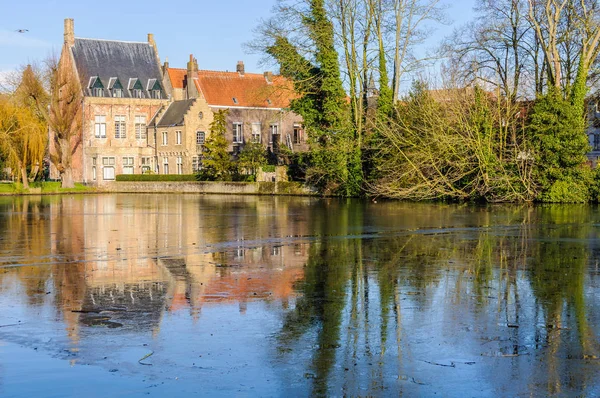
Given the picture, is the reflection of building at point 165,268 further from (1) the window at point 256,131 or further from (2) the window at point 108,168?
(2) the window at point 108,168

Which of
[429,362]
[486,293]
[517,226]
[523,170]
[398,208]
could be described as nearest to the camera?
[429,362]

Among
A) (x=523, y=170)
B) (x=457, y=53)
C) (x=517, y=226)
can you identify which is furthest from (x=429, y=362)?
(x=457, y=53)

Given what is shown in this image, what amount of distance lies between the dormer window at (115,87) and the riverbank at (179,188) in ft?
39.3

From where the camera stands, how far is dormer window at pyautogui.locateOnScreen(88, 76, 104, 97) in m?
78.1

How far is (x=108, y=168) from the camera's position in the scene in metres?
79.6

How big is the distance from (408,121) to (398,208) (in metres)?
9.72

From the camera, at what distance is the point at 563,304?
10938 mm

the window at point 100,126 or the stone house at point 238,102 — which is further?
the window at point 100,126

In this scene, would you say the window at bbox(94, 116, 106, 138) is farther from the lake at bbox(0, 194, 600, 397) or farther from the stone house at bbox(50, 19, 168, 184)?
the lake at bbox(0, 194, 600, 397)

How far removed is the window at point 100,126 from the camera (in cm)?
7944

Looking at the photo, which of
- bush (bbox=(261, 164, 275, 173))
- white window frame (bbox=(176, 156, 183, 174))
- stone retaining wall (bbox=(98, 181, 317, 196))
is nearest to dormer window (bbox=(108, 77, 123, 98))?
white window frame (bbox=(176, 156, 183, 174))

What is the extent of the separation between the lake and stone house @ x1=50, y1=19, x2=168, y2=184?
59.9 metres

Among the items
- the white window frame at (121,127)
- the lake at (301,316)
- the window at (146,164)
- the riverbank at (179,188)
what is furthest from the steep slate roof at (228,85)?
the lake at (301,316)

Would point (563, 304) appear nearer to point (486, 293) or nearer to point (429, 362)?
point (486, 293)
